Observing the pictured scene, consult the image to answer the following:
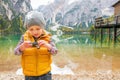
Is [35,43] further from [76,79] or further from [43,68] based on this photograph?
[76,79]

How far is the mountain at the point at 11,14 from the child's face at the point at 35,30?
364 ft

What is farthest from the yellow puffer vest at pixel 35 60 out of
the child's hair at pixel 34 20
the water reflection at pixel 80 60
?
the water reflection at pixel 80 60

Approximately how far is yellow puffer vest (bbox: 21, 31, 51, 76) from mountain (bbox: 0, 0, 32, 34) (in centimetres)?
11086

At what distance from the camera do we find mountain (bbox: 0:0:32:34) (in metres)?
125

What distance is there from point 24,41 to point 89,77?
5852 mm

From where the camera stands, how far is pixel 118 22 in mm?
24922

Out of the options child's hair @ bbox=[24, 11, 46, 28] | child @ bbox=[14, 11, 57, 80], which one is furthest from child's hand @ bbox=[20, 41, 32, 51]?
child's hair @ bbox=[24, 11, 46, 28]

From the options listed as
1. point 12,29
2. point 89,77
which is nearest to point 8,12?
point 12,29

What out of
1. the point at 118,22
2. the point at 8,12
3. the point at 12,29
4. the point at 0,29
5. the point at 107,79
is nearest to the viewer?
the point at 107,79

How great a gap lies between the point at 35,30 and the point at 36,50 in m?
0.23

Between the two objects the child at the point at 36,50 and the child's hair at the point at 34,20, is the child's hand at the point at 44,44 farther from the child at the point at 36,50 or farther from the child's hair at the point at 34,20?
the child's hair at the point at 34,20

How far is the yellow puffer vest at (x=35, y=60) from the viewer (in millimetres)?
2879

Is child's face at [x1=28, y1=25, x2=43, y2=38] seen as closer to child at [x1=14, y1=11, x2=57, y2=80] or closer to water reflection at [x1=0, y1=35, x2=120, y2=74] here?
child at [x1=14, y1=11, x2=57, y2=80]

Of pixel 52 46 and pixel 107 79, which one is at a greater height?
pixel 52 46
